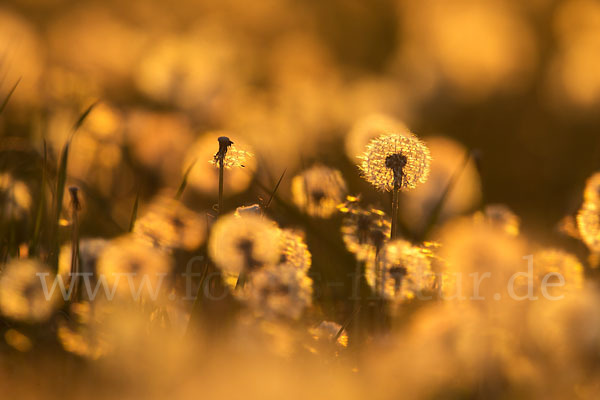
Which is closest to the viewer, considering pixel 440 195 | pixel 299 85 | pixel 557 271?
pixel 557 271

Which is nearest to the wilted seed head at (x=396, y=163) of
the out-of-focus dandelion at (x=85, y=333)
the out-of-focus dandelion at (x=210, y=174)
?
the out-of-focus dandelion at (x=210, y=174)

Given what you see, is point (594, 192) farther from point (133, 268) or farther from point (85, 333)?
point (85, 333)

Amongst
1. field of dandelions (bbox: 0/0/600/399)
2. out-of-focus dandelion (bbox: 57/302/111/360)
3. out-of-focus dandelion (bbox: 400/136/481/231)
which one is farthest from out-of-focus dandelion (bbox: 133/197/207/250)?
out-of-focus dandelion (bbox: 400/136/481/231)

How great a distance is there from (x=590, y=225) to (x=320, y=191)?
726 millimetres

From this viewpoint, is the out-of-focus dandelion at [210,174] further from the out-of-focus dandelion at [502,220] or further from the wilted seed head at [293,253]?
the out-of-focus dandelion at [502,220]

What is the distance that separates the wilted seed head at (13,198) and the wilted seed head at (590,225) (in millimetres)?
1503

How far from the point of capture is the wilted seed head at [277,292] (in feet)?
5.50

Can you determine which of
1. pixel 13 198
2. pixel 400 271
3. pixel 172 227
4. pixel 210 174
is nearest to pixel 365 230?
pixel 400 271

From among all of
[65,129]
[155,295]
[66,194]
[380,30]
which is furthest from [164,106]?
[380,30]

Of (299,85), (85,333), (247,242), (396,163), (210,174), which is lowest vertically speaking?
(85,333)

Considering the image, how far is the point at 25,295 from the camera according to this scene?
5.64 feet

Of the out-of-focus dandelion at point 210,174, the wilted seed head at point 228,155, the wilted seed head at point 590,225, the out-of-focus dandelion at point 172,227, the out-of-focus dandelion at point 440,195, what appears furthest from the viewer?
the out-of-focus dandelion at point 440,195

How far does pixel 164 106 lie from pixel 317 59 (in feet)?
7.76

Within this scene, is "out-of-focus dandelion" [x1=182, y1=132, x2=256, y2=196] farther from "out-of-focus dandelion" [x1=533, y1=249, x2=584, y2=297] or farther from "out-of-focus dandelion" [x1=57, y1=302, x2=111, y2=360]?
"out-of-focus dandelion" [x1=533, y1=249, x2=584, y2=297]
